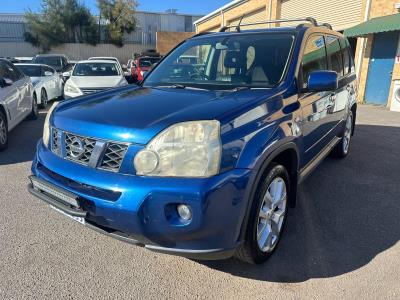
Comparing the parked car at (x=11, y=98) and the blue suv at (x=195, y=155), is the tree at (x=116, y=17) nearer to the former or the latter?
the parked car at (x=11, y=98)

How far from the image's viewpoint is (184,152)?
211cm

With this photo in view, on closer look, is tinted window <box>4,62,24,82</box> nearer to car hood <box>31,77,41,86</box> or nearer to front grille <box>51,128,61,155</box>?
car hood <box>31,77,41,86</box>

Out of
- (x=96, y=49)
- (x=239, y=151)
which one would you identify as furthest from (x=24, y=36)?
(x=239, y=151)

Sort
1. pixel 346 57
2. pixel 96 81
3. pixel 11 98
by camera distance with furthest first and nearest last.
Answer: pixel 96 81, pixel 11 98, pixel 346 57

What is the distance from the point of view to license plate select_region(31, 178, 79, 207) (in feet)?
7.59

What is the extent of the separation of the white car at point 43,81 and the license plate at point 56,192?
8.42 meters

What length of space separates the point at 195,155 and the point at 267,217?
37.0 inches

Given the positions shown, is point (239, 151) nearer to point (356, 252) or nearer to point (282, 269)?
point (282, 269)

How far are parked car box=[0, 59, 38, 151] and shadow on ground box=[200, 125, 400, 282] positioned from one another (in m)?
5.02

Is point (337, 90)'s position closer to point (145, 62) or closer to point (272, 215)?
point (272, 215)

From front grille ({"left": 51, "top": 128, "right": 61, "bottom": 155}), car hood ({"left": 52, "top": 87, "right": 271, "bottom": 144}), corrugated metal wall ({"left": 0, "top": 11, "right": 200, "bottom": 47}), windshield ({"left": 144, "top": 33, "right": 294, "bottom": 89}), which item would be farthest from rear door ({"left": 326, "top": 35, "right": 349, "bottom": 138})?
corrugated metal wall ({"left": 0, "top": 11, "right": 200, "bottom": 47})

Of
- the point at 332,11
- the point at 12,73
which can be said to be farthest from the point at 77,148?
the point at 332,11

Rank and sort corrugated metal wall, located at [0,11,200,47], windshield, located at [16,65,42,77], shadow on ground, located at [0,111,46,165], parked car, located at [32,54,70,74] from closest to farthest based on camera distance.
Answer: shadow on ground, located at [0,111,46,165], windshield, located at [16,65,42,77], parked car, located at [32,54,70,74], corrugated metal wall, located at [0,11,200,47]

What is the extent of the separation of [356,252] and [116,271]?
6.62ft
